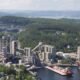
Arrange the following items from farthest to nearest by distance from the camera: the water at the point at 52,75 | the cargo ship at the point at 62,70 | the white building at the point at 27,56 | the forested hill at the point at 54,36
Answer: the forested hill at the point at 54,36, the white building at the point at 27,56, the cargo ship at the point at 62,70, the water at the point at 52,75

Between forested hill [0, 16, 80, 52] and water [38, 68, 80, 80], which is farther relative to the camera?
forested hill [0, 16, 80, 52]

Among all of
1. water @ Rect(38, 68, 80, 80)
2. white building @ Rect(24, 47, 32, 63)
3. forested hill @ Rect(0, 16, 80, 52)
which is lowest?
water @ Rect(38, 68, 80, 80)

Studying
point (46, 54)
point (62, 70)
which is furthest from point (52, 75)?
point (46, 54)

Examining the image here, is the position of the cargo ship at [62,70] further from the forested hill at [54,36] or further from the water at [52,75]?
the forested hill at [54,36]

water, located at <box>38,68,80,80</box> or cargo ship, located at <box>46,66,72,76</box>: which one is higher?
cargo ship, located at <box>46,66,72,76</box>

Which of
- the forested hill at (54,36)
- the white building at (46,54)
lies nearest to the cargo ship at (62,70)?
the white building at (46,54)

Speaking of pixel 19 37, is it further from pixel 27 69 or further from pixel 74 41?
pixel 27 69

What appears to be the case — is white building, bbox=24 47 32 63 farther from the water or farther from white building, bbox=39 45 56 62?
the water

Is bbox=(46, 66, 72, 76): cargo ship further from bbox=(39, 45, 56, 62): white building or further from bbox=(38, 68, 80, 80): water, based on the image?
bbox=(39, 45, 56, 62): white building

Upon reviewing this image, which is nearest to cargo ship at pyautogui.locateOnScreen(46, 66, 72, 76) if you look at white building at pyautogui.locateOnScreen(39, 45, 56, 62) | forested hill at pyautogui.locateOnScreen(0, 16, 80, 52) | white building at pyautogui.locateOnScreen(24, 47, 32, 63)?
white building at pyautogui.locateOnScreen(24, 47, 32, 63)

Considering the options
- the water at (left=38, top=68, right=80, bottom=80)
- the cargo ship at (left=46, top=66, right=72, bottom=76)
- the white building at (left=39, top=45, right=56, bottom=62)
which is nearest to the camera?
the water at (left=38, top=68, right=80, bottom=80)

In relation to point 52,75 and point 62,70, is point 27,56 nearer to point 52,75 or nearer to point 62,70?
point 62,70

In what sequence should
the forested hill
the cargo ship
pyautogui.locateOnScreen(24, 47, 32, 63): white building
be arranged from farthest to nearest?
the forested hill → pyautogui.locateOnScreen(24, 47, 32, 63): white building → the cargo ship
